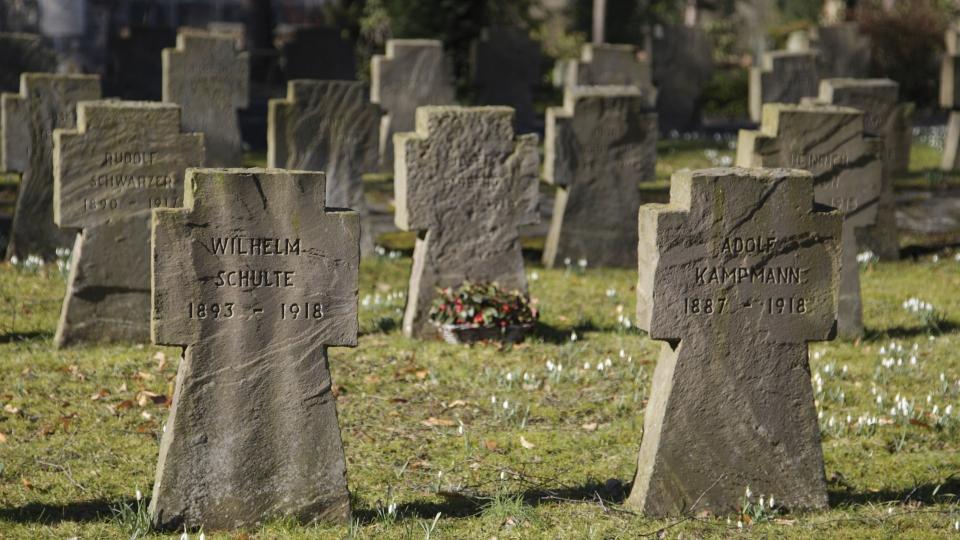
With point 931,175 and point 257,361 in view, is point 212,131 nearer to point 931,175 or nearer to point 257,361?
point 931,175

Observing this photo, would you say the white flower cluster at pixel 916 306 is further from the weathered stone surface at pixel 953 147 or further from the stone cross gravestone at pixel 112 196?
the weathered stone surface at pixel 953 147

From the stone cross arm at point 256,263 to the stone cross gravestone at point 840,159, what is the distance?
5.09 metres

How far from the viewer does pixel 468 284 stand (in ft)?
37.6

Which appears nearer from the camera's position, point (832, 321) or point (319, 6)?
point (832, 321)

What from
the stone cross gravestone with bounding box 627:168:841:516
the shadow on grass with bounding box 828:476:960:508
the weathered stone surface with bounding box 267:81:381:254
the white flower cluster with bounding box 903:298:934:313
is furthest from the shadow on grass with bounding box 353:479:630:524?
the weathered stone surface with bounding box 267:81:381:254

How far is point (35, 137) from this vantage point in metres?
13.8

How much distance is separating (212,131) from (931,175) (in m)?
9.45

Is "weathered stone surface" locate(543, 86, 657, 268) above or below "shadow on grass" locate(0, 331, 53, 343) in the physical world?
above

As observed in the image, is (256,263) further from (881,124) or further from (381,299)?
(881,124)

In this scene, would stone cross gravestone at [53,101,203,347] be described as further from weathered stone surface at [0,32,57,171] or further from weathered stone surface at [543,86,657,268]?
weathered stone surface at [0,32,57,171]

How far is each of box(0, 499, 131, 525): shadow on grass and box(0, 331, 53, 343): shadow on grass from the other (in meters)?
3.90

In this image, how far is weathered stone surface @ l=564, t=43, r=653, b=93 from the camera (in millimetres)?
23062

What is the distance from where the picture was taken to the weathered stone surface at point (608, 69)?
75.7 feet

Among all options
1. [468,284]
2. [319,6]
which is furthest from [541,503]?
[319,6]
